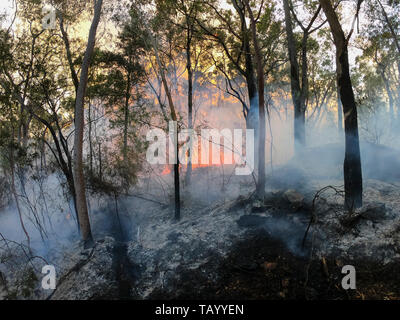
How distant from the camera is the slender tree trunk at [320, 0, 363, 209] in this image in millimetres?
7625

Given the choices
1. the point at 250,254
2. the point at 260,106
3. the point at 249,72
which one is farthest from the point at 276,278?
the point at 249,72

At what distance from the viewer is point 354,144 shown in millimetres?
7738

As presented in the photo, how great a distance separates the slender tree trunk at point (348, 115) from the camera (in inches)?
300

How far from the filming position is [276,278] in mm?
6316

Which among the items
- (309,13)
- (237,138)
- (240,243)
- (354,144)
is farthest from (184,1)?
(237,138)

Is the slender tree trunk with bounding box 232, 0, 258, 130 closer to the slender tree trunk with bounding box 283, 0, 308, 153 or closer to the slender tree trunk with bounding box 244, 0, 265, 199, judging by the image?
the slender tree trunk with bounding box 244, 0, 265, 199

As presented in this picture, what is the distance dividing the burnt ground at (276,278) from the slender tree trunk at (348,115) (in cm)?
240

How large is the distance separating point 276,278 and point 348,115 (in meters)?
5.26

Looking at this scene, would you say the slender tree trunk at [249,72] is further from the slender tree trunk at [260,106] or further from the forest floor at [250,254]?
the forest floor at [250,254]

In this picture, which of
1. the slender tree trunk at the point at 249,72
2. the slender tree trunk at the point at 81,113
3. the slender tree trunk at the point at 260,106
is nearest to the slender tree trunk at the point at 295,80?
the slender tree trunk at the point at 249,72

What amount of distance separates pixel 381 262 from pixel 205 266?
436 centimetres

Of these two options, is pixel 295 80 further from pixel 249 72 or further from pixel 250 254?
pixel 250 254
